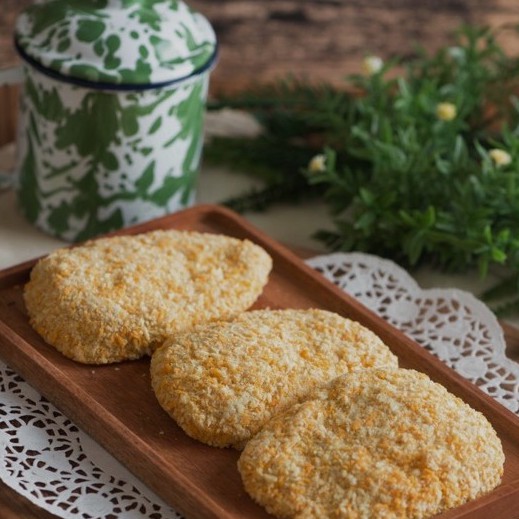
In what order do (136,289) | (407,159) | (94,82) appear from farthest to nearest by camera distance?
(407,159)
(94,82)
(136,289)

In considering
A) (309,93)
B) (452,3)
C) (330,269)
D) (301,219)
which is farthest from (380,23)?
(330,269)

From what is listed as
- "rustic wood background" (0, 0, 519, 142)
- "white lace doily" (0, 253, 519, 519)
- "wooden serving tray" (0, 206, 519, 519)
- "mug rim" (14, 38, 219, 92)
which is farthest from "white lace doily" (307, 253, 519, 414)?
"rustic wood background" (0, 0, 519, 142)

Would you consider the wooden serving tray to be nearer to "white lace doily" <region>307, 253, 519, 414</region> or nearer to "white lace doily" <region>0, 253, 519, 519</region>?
"white lace doily" <region>0, 253, 519, 519</region>

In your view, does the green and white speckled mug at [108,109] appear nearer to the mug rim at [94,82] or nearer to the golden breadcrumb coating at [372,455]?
the mug rim at [94,82]

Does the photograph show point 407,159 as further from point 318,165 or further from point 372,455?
point 372,455

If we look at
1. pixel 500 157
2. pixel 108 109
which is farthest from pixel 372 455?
pixel 108 109

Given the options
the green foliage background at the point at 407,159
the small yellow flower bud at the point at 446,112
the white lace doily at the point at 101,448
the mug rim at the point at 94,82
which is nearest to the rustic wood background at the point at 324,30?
the green foliage background at the point at 407,159

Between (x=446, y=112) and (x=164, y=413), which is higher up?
(x=446, y=112)
